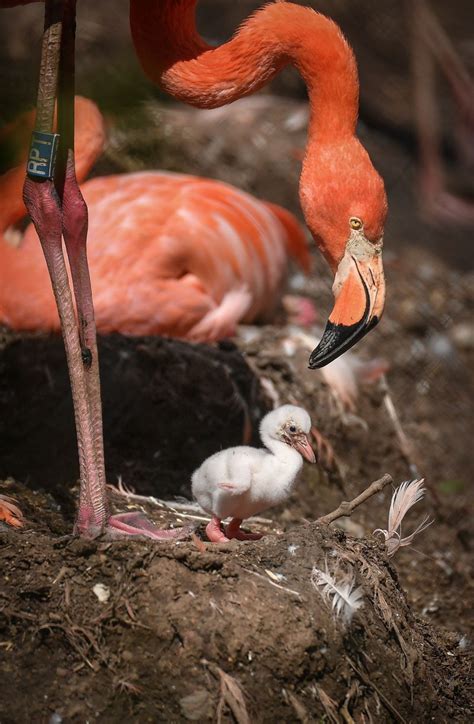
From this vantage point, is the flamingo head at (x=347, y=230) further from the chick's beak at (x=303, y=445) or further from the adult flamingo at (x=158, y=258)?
the adult flamingo at (x=158, y=258)

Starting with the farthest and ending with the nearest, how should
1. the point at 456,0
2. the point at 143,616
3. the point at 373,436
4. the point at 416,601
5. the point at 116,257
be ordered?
the point at 456,0
the point at 373,436
the point at 116,257
the point at 416,601
the point at 143,616

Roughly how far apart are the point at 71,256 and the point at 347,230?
2.64 feet

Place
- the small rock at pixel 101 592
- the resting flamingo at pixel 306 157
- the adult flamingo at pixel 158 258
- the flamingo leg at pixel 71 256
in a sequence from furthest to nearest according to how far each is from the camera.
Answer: the adult flamingo at pixel 158 258
the resting flamingo at pixel 306 157
the flamingo leg at pixel 71 256
the small rock at pixel 101 592

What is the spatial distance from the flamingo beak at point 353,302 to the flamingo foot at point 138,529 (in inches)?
23.7

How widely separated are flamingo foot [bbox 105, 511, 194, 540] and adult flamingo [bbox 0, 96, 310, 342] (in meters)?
1.24

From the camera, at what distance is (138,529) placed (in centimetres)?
277

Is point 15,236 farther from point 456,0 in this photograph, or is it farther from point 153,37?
point 456,0

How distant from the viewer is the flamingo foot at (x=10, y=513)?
2.76m

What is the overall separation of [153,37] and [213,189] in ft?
5.73

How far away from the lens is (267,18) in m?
2.93

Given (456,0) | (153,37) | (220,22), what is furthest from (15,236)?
(456,0)

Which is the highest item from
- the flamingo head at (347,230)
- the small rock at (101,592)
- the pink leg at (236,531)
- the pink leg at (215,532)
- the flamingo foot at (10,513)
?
the flamingo head at (347,230)

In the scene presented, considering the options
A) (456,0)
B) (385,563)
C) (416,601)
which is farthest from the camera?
(456,0)

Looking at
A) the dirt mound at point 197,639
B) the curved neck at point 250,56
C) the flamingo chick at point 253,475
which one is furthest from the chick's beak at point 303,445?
the curved neck at point 250,56
